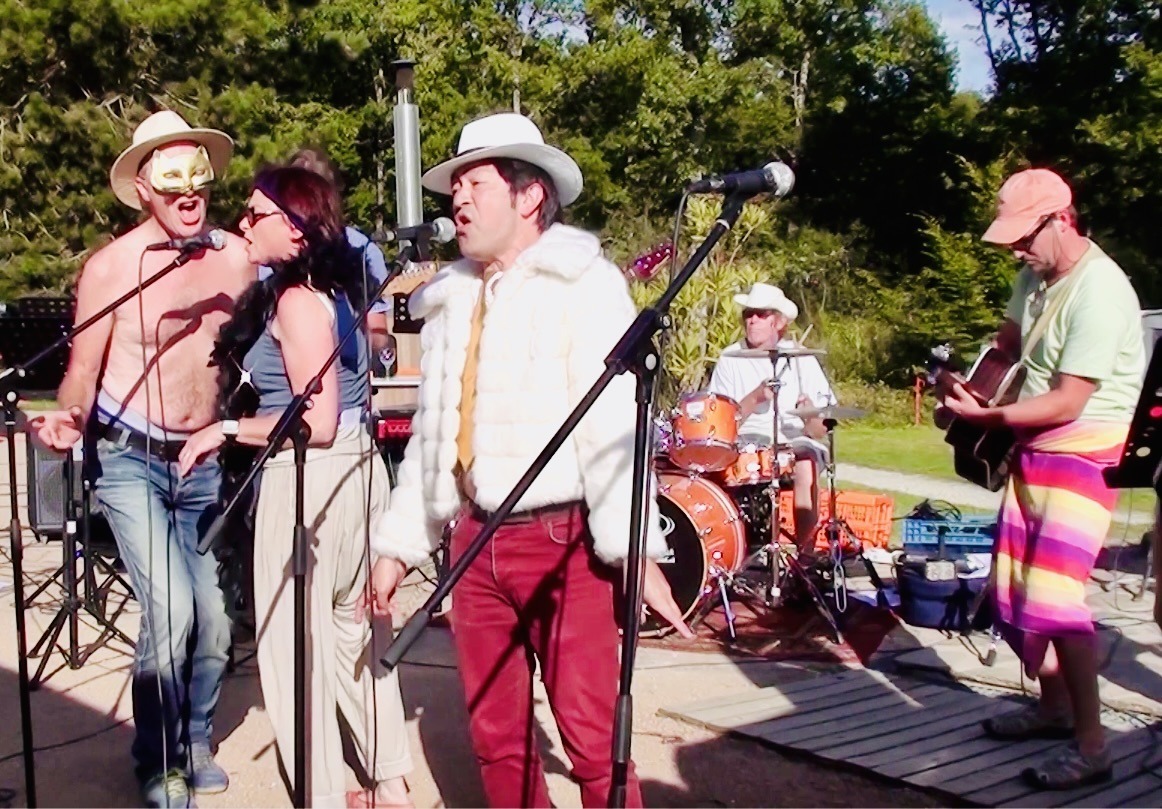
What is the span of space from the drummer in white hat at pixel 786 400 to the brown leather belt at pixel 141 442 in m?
3.61

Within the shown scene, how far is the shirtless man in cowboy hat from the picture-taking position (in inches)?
155

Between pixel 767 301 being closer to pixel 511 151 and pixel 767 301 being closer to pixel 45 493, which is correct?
pixel 45 493

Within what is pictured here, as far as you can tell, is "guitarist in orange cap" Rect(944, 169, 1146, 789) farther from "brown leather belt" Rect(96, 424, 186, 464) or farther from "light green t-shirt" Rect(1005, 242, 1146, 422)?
"brown leather belt" Rect(96, 424, 186, 464)

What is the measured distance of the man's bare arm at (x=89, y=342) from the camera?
3.90 metres

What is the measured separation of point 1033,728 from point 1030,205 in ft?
5.86

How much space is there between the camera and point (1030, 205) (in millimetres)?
4133

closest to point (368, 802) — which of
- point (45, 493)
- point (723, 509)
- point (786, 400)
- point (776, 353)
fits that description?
point (723, 509)

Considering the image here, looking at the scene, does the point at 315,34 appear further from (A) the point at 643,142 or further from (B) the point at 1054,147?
(B) the point at 1054,147

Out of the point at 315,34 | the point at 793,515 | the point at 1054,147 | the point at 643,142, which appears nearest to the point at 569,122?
the point at 643,142

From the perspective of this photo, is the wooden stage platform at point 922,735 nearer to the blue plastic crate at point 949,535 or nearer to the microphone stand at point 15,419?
the blue plastic crate at point 949,535

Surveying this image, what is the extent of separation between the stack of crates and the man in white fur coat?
399cm

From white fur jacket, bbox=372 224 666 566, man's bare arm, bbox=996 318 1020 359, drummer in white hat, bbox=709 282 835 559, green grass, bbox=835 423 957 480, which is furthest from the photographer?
green grass, bbox=835 423 957 480

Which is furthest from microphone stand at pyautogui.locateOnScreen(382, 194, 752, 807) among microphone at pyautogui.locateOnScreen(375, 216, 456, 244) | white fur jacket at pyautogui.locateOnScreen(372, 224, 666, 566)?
microphone at pyautogui.locateOnScreen(375, 216, 456, 244)

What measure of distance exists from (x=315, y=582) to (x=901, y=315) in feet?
62.6
